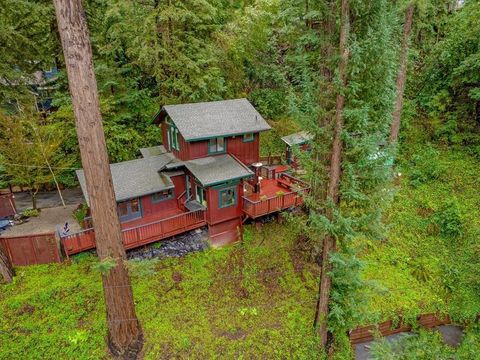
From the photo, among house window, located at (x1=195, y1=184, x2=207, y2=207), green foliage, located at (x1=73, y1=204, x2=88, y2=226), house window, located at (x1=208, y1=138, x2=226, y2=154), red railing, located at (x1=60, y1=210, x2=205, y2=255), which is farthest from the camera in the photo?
house window, located at (x1=208, y1=138, x2=226, y2=154)

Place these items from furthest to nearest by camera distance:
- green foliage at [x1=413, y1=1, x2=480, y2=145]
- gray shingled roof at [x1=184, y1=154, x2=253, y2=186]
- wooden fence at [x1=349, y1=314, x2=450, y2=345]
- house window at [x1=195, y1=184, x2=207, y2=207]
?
1. green foliage at [x1=413, y1=1, x2=480, y2=145]
2. house window at [x1=195, y1=184, x2=207, y2=207]
3. gray shingled roof at [x1=184, y1=154, x2=253, y2=186]
4. wooden fence at [x1=349, y1=314, x2=450, y2=345]

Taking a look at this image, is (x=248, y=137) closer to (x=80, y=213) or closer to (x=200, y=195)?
(x=200, y=195)

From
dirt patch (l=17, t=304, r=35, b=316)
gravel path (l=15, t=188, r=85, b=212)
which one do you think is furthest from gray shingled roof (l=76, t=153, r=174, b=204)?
dirt patch (l=17, t=304, r=35, b=316)

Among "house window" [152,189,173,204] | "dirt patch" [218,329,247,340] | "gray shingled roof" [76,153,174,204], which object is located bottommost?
"dirt patch" [218,329,247,340]

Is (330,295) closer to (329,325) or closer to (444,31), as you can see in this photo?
(329,325)

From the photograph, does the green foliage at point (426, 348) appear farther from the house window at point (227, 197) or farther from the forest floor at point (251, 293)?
the house window at point (227, 197)

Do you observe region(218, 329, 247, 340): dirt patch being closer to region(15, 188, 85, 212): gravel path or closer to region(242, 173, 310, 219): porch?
region(242, 173, 310, 219): porch

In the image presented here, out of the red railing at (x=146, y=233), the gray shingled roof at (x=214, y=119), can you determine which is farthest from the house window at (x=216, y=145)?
the red railing at (x=146, y=233)

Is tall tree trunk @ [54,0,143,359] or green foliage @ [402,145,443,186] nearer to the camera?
tall tree trunk @ [54,0,143,359]
